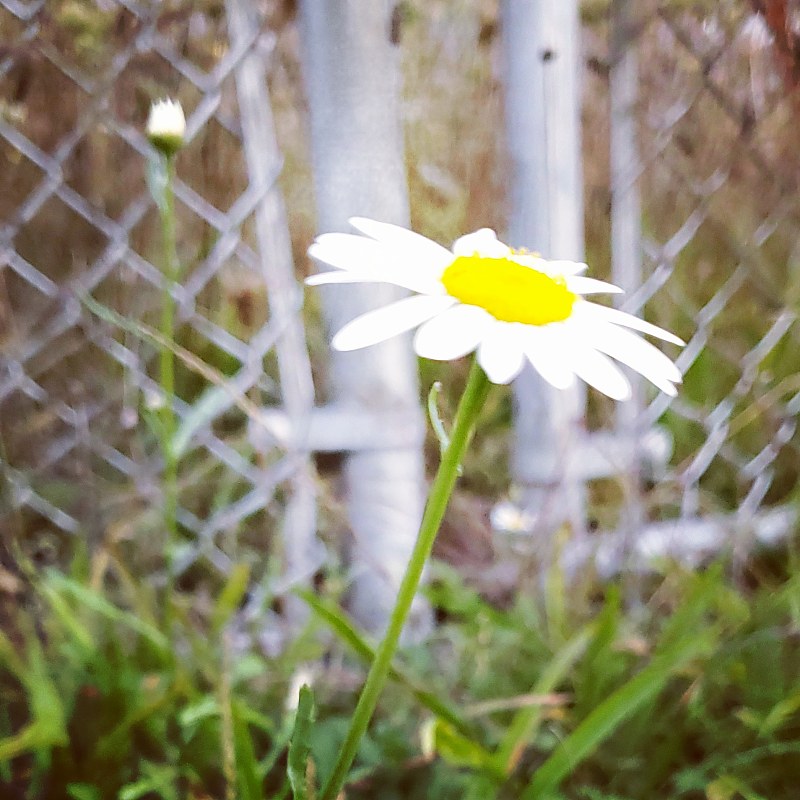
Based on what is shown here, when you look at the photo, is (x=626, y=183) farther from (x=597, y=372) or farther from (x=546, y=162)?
(x=597, y=372)

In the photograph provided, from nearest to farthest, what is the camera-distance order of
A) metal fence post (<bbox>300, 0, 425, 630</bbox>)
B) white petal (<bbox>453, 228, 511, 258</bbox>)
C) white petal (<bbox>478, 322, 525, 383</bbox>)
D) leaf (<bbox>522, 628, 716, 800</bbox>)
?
white petal (<bbox>478, 322, 525, 383</bbox>), white petal (<bbox>453, 228, 511, 258</bbox>), leaf (<bbox>522, 628, 716, 800</bbox>), metal fence post (<bbox>300, 0, 425, 630</bbox>)

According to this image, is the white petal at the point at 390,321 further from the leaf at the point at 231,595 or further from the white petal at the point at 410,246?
the leaf at the point at 231,595

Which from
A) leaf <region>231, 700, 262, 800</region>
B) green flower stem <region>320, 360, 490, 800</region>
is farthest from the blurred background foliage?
green flower stem <region>320, 360, 490, 800</region>

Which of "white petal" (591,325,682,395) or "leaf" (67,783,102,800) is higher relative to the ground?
"white petal" (591,325,682,395)

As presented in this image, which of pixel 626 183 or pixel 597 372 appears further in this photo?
pixel 626 183

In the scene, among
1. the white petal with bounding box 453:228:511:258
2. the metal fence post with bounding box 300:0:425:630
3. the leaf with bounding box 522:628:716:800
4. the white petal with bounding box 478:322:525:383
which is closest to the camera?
the white petal with bounding box 478:322:525:383

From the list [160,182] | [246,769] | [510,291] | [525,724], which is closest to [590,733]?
[525,724]

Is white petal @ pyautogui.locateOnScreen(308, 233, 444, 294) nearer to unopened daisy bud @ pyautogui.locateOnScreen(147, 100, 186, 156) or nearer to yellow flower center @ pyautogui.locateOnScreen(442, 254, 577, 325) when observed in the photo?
yellow flower center @ pyautogui.locateOnScreen(442, 254, 577, 325)

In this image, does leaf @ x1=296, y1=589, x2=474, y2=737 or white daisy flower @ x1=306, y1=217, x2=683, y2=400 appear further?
leaf @ x1=296, y1=589, x2=474, y2=737
